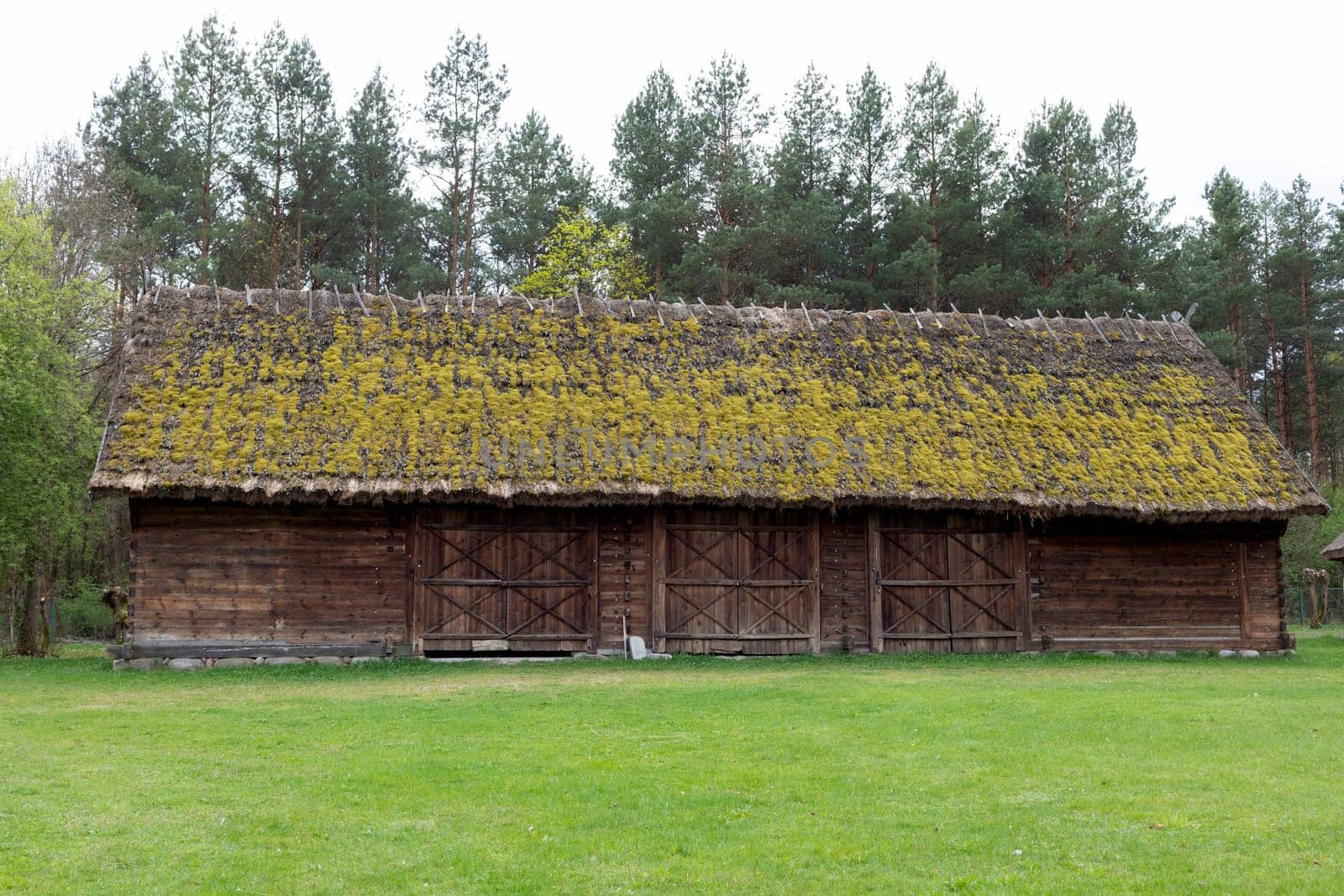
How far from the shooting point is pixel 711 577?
19.0 metres

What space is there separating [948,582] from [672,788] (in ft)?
38.6

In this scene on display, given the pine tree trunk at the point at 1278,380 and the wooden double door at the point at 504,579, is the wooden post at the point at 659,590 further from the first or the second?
the pine tree trunk at the point at 1278,380

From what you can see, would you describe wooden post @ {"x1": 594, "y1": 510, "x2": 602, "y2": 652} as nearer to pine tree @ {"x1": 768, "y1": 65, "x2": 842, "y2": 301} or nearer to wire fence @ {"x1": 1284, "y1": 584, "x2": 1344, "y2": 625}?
pine tree @ {"x1": 768, "y1": 65, "x2": 842, "y2": 301}

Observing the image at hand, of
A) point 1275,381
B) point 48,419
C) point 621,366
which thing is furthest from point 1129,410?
point 1275,381

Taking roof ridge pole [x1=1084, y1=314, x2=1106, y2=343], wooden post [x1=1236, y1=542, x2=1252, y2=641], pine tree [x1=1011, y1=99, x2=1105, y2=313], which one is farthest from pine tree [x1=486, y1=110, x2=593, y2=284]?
wooden post [x1=1236, y1=542, x2=1252, y2=641]

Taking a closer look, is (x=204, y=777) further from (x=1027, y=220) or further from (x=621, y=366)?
(x=1027, y=220)

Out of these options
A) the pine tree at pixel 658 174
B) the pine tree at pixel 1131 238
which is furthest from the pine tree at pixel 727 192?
the pine tree at pixel 1131 238

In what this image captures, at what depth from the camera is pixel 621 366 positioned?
2070cm

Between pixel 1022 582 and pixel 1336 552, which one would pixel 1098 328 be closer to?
pixel 1336 552

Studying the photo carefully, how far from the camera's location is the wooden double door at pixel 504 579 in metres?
18.2

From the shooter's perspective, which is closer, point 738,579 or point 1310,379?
point 738,579

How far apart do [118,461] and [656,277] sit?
21470 millimetres

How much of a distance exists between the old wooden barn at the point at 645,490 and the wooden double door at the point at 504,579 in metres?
0.04

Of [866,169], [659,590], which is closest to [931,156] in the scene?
[866,169]
